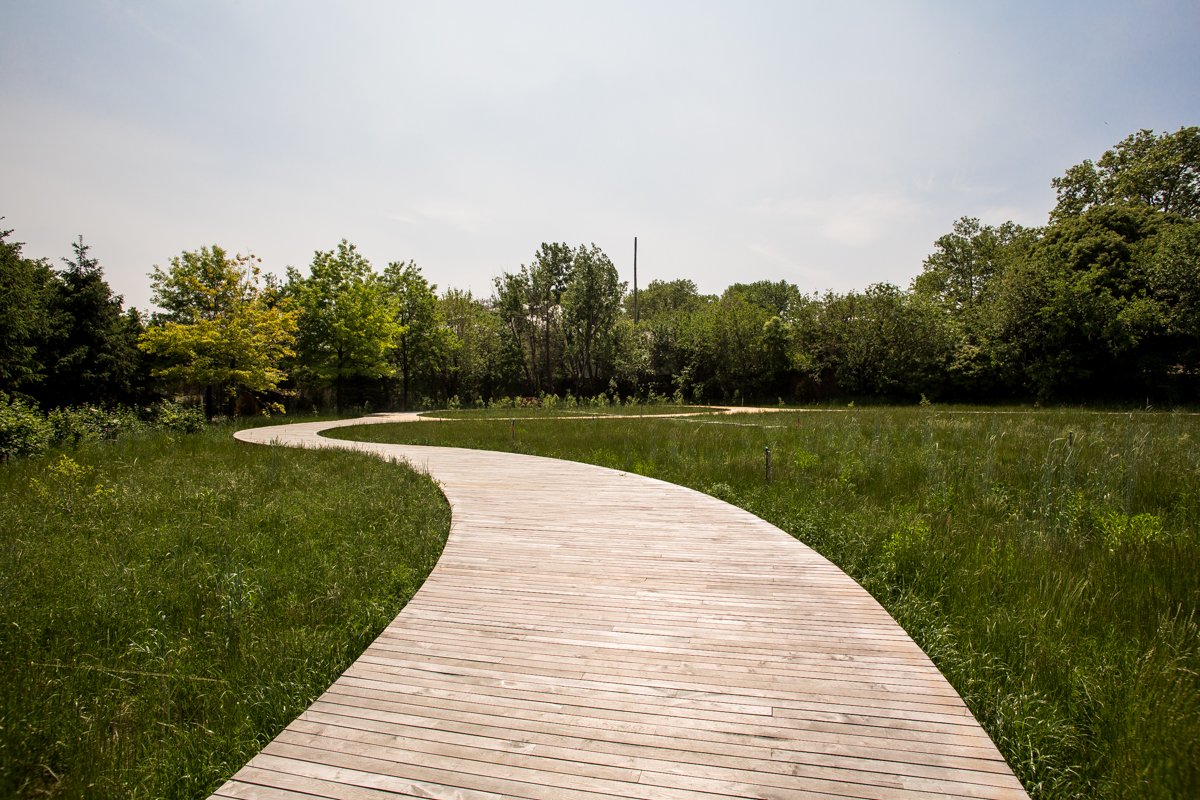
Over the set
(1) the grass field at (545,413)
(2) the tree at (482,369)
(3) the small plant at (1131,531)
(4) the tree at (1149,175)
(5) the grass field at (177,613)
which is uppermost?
(4) the tree at (1149,175)

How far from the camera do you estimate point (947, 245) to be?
154ft

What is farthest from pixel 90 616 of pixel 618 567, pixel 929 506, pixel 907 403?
pixel 907 403

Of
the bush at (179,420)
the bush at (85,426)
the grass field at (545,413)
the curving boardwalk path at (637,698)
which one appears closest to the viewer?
the curving boardwalk path at (637,698)

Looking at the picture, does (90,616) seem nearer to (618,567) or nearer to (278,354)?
(618,567)

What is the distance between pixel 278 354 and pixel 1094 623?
2910cm

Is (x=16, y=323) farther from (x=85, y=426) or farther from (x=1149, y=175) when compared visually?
(x=1149, y=175)

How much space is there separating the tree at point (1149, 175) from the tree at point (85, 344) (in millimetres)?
50749

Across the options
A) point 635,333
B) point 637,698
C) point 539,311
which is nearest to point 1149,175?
point 635,333

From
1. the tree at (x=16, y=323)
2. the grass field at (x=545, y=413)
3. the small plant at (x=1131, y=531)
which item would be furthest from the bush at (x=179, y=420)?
the small plant at (x=1131, y=531)

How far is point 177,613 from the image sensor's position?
3936mm

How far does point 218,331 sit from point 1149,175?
4861 cm

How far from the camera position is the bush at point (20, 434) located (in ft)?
33.6

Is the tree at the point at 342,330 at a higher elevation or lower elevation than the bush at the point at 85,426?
higher

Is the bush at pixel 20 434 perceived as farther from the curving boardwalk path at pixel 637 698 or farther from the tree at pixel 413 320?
the tree at pixel 413 320
